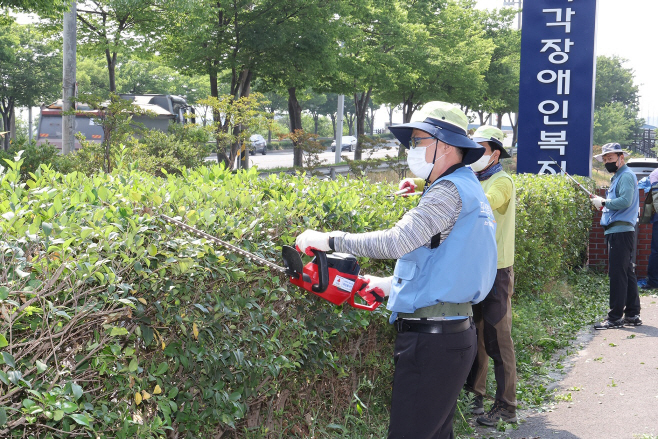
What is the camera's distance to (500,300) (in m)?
4.79

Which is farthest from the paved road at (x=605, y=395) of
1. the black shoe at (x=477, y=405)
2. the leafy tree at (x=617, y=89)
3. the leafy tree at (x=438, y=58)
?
the leafy tree at (x=617, y=89)

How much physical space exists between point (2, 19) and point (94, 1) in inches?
206

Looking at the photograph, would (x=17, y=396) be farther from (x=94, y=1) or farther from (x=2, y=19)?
(x=94, y=1)

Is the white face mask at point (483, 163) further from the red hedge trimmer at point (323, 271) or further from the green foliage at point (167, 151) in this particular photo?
the green foliage at point (167, 151)

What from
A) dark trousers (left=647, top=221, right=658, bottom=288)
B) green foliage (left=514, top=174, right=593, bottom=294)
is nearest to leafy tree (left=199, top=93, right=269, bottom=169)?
green foliage (left=514, top=174, right=593, bottom=294)

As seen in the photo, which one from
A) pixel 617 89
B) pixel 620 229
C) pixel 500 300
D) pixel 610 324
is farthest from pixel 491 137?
pixel 617 89

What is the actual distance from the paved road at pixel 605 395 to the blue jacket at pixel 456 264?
7.28 feet

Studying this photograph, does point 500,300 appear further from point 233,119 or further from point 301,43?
point 301,43

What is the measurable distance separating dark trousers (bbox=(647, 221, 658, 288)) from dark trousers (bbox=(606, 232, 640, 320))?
2.36 meters

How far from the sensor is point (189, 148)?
16.8 m

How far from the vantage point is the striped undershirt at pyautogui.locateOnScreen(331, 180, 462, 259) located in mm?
2740

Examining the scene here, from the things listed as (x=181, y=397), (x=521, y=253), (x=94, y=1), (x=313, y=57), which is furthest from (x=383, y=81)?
(x=181, y=397)

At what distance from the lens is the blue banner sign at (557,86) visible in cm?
1257

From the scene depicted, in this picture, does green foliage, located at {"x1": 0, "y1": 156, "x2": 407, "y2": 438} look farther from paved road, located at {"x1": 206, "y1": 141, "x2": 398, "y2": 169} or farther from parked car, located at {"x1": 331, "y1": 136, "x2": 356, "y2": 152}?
parked car, located at {"x1": 331, "y1": 136, "x2": 356, "y2": 152}
